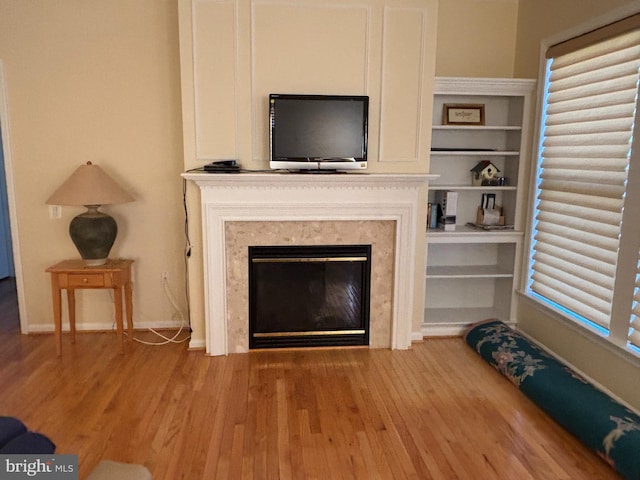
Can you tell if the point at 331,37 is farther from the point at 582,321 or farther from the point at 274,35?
the point at 582,321

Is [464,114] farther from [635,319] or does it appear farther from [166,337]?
[166,337]

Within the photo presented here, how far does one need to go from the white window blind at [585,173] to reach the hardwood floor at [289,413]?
0.86 m

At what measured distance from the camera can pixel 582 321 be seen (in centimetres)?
324

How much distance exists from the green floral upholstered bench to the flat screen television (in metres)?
1.70

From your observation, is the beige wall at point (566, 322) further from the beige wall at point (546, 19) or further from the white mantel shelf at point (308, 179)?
the white mantel shelf at point (308, 179)

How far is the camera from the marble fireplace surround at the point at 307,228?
3.50 meters

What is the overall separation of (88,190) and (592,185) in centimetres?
346

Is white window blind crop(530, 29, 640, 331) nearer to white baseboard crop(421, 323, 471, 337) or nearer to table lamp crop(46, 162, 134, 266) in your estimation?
white baseboard crop(421, 323, 471, 337)

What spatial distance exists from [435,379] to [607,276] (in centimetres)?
128

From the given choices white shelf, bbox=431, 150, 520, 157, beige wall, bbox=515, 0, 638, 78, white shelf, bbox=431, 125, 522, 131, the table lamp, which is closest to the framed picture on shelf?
white shelf, bbox=431, 125, 522, 131

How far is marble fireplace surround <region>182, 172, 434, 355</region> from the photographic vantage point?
3500 mm

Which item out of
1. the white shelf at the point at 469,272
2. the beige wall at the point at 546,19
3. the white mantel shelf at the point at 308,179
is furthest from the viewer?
the white shelf at the point at 469,272

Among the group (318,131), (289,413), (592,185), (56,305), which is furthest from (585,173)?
(56,305)

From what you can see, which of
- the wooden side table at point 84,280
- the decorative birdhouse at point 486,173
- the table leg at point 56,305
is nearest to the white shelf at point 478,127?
the decorative birdhouse at point 486,173
